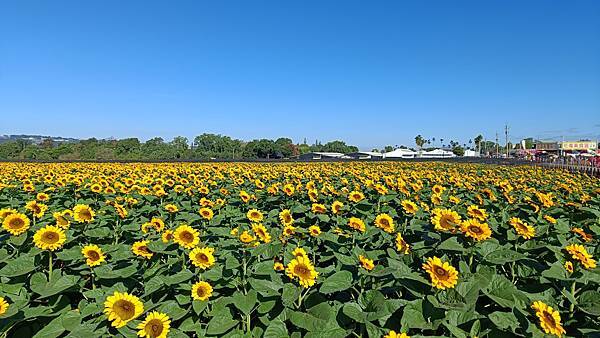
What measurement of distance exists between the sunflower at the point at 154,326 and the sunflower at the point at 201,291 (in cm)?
19

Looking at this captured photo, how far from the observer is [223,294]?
2.14 m

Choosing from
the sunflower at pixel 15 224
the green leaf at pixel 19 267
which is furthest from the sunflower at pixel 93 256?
the sunflower at pixel 15 224

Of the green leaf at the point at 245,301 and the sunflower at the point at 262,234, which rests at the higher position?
the sunflower at the point at 262,234

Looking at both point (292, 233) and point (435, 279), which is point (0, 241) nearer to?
point (292, 233)

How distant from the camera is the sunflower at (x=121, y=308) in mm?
1729

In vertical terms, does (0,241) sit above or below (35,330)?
above

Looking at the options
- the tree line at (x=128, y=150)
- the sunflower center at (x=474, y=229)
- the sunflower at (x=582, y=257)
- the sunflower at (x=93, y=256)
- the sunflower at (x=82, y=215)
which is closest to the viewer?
the sunflower at (x=582, y=257)

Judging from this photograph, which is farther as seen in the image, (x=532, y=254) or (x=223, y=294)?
(x=532, y=254)

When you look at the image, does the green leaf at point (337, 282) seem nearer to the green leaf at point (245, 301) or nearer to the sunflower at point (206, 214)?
the green leaf at point (245, 301)

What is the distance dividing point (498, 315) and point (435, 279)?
265mm

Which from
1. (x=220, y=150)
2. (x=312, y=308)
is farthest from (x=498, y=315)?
(x=220, y=150)

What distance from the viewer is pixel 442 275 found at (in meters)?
1.75

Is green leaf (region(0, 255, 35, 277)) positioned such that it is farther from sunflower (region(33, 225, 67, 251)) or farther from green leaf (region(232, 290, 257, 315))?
green leaf (region(232, 290, 257, 315))

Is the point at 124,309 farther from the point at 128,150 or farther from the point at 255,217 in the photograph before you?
the point at 128,150
